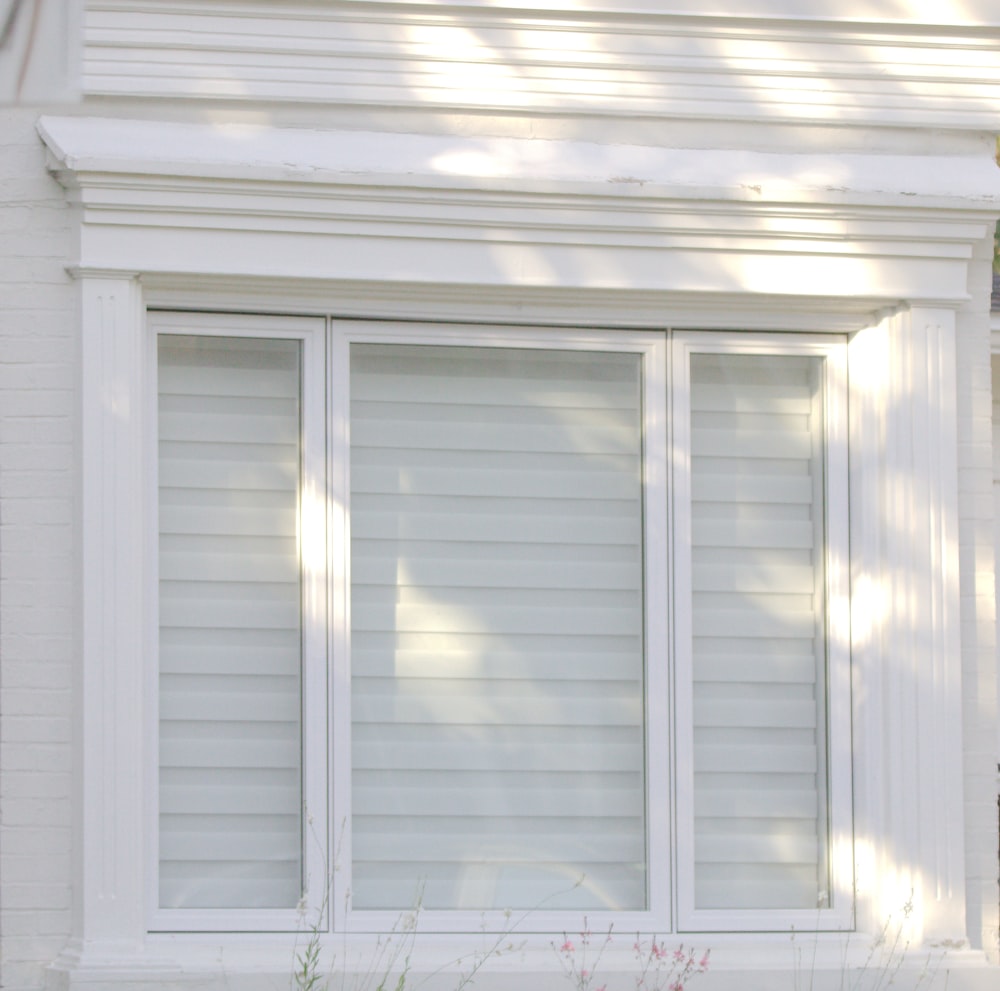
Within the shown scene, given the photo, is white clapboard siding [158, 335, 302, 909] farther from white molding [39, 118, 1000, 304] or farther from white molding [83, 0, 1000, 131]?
white molding [83, 0, 1000, 131]

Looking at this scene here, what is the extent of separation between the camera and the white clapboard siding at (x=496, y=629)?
4.67 metres

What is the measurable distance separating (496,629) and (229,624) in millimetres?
824

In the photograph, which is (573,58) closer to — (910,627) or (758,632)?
(758,632)

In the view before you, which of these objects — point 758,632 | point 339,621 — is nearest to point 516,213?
point 339,621

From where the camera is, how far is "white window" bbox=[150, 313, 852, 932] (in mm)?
4602

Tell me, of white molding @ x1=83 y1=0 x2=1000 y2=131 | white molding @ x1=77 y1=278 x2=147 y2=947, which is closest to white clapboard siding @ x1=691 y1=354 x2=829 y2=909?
white molding @ x1=83 y1=0 x2=1000 y2=131

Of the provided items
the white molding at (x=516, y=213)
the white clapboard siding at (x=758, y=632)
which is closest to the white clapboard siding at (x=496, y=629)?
the white clapboard siding at (x=758, y=632)

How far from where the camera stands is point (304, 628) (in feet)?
15.1

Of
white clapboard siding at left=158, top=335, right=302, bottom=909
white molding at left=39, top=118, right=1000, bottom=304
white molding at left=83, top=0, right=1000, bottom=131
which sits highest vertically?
white molding at left=83, top=0, right=1000, bottom=131

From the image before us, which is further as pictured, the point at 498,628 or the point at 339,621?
the point at 498,628

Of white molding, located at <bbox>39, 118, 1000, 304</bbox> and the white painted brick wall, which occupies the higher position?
white molding, located at <bbox>39, 118, 1000, 304</bbox>

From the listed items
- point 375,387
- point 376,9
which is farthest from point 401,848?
point 376,9

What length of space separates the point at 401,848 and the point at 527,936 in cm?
47

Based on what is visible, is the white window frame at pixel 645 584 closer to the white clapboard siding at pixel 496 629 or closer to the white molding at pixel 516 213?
the white clapboard siding at pixel 496 629
